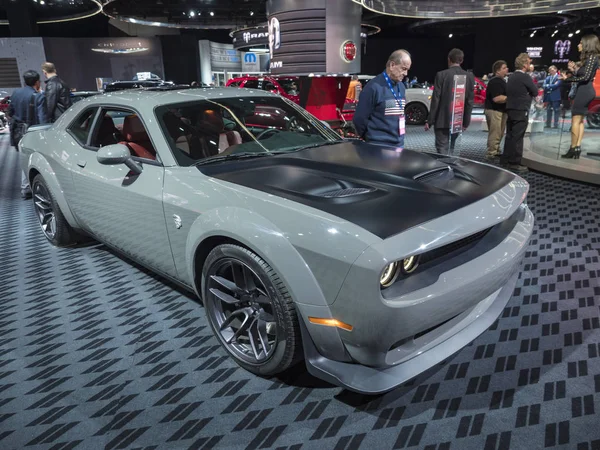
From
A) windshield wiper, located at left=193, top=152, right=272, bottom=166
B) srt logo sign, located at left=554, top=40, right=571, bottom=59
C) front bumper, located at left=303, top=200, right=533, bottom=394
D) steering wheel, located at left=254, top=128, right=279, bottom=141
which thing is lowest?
front bumper, located at left=303, top=200, right=533, bottom=394

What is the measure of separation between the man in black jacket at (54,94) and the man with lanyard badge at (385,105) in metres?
4.03

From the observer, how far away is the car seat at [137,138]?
258cm

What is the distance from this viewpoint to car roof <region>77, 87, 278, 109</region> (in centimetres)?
264

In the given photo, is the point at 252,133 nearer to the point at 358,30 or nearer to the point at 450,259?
the point at 450,259

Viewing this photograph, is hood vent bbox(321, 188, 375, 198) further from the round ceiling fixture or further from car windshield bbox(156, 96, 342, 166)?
the round ceiling fixture

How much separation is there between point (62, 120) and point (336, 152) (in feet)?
7.77

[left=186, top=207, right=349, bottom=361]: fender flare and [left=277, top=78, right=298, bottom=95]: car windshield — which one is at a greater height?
[left=277, top=78, right=298, bottom=95]: car windshield

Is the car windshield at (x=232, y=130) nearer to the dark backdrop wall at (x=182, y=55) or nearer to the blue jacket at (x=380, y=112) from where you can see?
the blue jacket at (x=380, y=112)

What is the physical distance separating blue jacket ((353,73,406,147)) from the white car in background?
8.56 metres

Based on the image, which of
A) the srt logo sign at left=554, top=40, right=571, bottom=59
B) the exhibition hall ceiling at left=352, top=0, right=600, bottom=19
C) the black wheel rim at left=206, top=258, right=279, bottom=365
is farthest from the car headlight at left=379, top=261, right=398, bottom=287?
the srt logo sign at left=554, top=40, right=571, bottom=59

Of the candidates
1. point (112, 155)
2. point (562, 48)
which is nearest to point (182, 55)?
point (562, 48)

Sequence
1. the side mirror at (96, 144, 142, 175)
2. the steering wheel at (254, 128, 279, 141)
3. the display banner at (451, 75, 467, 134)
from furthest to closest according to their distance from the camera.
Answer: the display banner at (451, 75, 467, 134), the steering wheel at (254, 128, 279, 141), the side mirror at (96, 144, 142, 175)

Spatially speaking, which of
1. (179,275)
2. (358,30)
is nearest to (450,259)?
(179,275)

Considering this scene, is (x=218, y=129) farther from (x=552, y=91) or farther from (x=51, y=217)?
(x=552, y=91)
